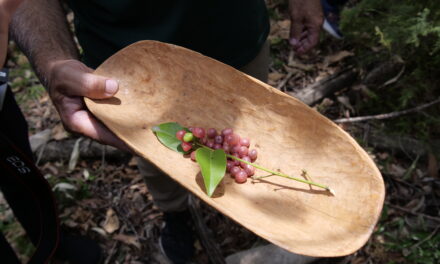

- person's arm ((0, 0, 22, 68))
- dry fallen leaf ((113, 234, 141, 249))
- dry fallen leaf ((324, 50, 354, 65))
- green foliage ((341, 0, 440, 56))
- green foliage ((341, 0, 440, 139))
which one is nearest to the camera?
person's arm ((0, 0, 22, 68))

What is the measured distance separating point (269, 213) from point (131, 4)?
105 cm

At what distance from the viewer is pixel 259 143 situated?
162 cm

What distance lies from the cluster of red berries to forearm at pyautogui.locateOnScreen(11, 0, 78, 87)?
0.72m

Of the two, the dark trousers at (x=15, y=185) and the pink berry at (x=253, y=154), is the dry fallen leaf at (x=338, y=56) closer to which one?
the pink berry at (x=253, y=154)

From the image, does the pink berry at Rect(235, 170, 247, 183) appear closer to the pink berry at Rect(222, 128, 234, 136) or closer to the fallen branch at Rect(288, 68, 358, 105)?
the pink berry at Rect(222, 128, 234, 136)

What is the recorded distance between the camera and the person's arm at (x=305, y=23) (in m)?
1.96

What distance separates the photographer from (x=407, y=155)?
8.29 ft

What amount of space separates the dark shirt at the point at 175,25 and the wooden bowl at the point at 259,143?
0.11m

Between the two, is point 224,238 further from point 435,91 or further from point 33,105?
→ point 33,105

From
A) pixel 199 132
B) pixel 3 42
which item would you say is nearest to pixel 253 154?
pixel 199 132

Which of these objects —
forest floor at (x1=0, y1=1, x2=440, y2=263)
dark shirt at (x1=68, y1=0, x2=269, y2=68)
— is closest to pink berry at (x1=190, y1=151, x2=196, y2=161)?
dark shirt at (x1=68, y1=0, x2=269, y2=68)

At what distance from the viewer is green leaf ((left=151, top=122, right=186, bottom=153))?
152 cm

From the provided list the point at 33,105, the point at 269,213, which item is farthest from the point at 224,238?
the point at 33,105

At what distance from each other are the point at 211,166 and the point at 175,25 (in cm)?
70
